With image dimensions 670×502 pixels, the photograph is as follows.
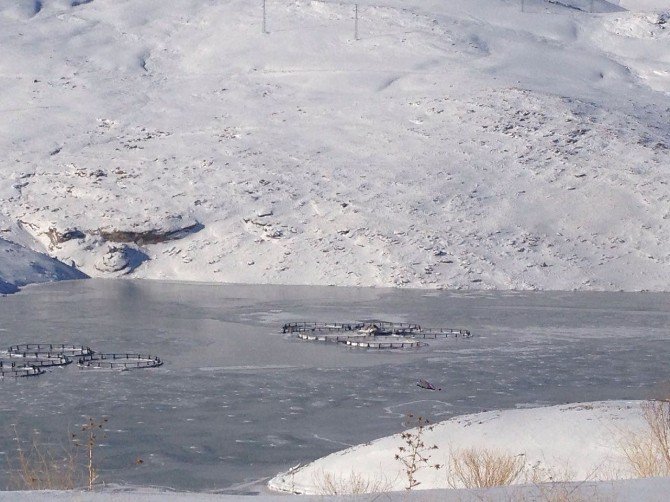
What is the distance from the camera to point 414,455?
40.1 ft

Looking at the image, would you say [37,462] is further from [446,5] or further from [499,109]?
[446,5]

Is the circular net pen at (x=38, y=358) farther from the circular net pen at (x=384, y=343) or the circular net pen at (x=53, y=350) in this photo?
the circular net pen at (x=384, y=343)

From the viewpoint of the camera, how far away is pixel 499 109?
90625 mm

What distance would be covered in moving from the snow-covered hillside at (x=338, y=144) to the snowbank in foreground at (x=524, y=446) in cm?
4603

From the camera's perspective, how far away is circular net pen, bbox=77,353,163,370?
36250 mm

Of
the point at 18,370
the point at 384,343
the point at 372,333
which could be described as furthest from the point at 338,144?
the point at 18,370

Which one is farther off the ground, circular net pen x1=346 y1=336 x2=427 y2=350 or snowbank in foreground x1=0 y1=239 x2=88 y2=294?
circular net pen x1=346 y1=336 x2=427 y2=350

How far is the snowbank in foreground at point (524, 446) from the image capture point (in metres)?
18.8

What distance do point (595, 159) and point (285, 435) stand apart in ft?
198

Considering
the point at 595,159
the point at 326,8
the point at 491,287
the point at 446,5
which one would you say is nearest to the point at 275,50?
the point at 326,8

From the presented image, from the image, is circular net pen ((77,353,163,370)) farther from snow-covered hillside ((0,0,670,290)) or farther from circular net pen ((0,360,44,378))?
snow-covered hillside ((0,0,670,290))

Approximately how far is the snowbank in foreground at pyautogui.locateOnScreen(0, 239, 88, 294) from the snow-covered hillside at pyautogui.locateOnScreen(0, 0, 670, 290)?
3419 millimetres

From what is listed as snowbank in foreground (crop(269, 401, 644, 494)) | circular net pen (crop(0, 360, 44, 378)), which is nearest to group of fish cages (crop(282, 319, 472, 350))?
circular net pen (crop(0, 360, 44, 378))

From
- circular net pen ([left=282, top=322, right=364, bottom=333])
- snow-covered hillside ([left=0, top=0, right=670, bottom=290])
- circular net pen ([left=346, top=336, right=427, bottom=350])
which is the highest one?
circular net pen ([left=346, top=336, right=427, bottom=350])
